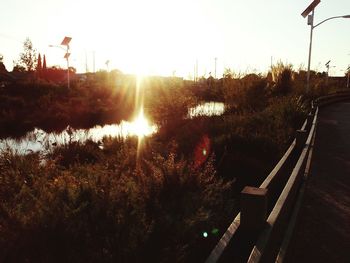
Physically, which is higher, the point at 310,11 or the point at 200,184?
the point at 310,11

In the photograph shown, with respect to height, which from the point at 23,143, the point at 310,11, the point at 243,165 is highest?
the point at 310,11

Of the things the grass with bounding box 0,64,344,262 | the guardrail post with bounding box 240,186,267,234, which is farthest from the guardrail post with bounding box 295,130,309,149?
the guardrail post with bounding box 240,186,267,234

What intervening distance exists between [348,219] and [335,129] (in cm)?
1096

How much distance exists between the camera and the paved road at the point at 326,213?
14.6 ft

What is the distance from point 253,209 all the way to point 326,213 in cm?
273

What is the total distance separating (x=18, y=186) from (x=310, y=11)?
77.7ft

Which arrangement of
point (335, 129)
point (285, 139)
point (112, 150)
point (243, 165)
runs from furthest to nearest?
point (335, 129), point (112, 150), point (285, 139), point (243, 165)

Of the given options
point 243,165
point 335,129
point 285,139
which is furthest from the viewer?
point 335,129

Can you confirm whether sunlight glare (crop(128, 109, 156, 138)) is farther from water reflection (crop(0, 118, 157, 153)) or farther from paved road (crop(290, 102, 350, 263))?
paved road (crop(290, 102, 350, 263))

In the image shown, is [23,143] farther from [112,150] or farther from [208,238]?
[208,238]

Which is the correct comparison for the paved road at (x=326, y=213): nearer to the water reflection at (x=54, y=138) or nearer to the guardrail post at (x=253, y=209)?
the guardrail post at (x=253, y=209)

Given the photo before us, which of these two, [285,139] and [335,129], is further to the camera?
[335,129]

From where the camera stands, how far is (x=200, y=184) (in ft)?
18.9

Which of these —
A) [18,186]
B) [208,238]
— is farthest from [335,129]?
[18,186]
